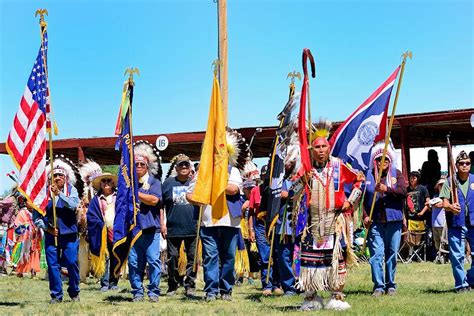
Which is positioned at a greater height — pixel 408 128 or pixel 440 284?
pixel 408 128

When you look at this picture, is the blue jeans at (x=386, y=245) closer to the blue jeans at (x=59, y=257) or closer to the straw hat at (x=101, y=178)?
the blue jeans at (x=59, y=257)

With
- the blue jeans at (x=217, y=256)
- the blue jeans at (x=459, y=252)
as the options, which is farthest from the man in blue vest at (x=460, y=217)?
the blue jeans at (x=217, y=256)

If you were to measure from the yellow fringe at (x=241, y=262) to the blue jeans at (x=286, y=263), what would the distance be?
1.96m

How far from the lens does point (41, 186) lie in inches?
336

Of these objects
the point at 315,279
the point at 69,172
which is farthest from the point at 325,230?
the point at 69,172

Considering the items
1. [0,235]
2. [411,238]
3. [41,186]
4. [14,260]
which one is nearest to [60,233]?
[41,186]

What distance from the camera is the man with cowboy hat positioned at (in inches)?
431

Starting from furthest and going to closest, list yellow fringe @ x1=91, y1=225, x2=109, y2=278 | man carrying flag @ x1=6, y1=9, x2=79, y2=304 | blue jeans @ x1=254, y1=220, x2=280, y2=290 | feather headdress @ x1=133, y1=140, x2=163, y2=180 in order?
yellow fringe @ x1=91, y1=225, x2=109, y2=278
blue jeans @ x1=254, y1=220, x2=280, y2=290
feather headdress @ x1=133, y1=140, x2=163, y2=180
man carrying flag @ x1=6, y1=9, x2=79, y2=304

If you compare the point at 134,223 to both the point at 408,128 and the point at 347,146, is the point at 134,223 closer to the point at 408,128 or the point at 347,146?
the point at 347,146

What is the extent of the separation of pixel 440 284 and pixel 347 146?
2.85 meters

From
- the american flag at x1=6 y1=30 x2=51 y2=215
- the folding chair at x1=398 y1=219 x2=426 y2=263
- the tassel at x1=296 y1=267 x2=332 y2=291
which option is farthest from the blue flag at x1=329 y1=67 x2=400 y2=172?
the folding chair at x1=398 y1=219 x2=426 y2=263

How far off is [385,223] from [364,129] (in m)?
1.17

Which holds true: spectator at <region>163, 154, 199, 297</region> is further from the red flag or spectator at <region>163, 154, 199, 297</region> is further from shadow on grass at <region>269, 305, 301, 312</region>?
the red flag

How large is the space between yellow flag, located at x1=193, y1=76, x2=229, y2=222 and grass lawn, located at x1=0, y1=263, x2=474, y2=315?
120 cm
